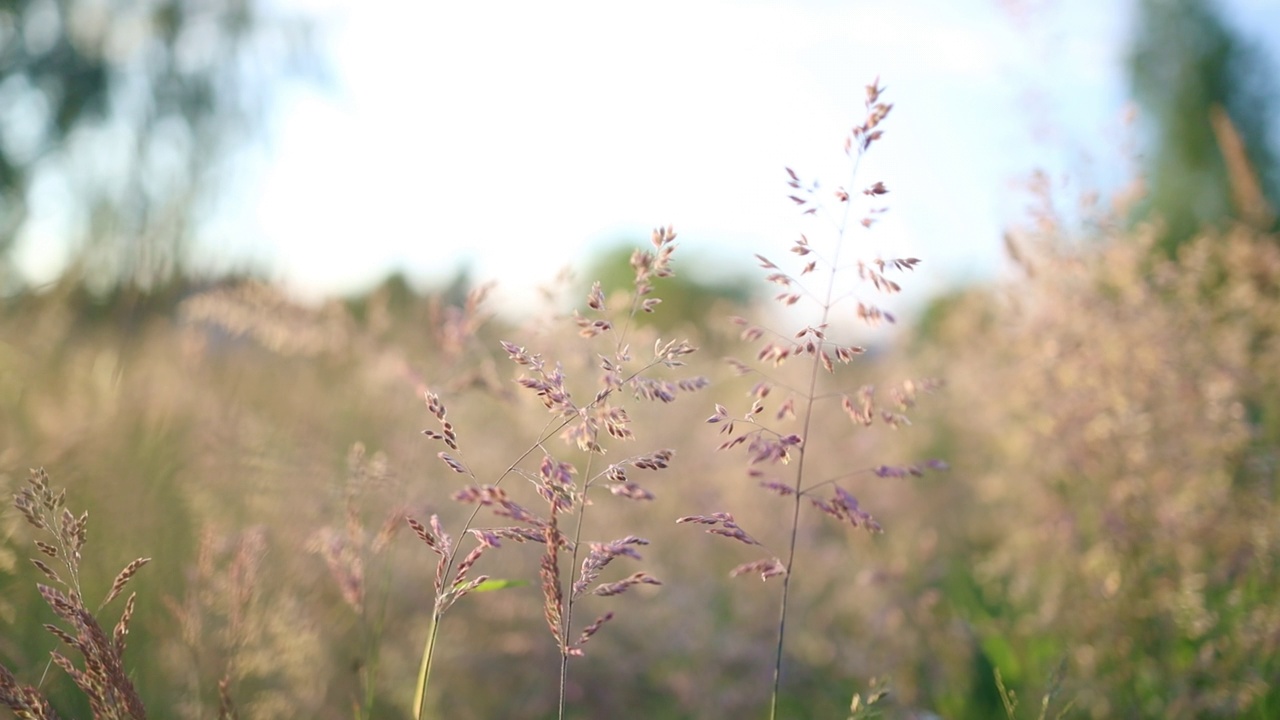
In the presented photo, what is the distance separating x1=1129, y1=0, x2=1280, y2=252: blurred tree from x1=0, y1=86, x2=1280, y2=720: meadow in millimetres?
12771

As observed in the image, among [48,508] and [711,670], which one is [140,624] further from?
[711,670]

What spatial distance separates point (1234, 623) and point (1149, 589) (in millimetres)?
203

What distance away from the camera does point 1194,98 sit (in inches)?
598

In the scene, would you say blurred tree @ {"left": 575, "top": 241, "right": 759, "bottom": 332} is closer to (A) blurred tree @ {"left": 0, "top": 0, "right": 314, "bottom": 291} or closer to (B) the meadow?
(A) blurred tree @ {"left": 0, "top": 0, "right": 314, "bottom": 291}

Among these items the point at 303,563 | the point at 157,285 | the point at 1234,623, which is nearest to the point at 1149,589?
the point at 1234,623

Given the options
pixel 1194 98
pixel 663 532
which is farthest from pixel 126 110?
pixel 1194 98

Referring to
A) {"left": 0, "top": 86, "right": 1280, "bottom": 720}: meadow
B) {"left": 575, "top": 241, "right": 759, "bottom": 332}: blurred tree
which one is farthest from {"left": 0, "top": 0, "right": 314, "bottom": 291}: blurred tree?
{"left": 575, "top": 241, "right": 759, "bottom": 332}: blurred tree

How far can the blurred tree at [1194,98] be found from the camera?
14344mm

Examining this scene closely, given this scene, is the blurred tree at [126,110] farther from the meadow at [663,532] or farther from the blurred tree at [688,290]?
the blurred tree at [688,290]

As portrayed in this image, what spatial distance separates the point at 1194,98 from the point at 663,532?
15867 mm

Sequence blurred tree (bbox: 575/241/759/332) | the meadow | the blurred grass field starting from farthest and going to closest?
blurred tree (bbox: 575/241/759/332) < the blurred grass field < the meadow

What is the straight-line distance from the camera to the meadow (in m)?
1.94

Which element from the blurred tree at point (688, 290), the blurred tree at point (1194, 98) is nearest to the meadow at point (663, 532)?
the blurred tree at point (1194, 98)

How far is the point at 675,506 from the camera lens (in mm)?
3545
